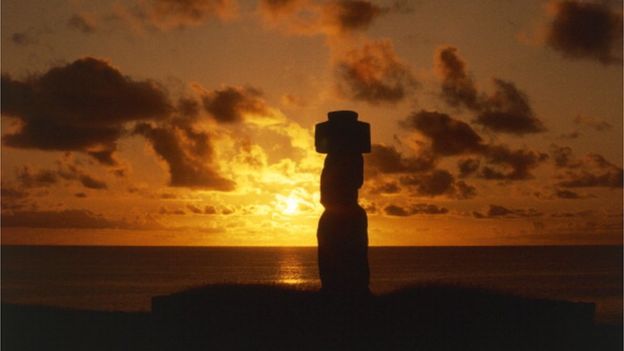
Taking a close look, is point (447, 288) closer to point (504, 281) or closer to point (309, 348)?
point (309, 348)

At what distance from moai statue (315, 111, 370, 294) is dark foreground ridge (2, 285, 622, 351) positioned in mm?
683

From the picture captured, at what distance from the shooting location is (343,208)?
74.8 ft

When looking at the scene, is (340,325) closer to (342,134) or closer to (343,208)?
(343,208)

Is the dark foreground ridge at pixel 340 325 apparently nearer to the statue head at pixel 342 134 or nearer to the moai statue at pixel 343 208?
the moai statue at pixel 343 208

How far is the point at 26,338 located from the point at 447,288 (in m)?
10.5

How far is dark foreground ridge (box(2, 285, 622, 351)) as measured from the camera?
20453 mm

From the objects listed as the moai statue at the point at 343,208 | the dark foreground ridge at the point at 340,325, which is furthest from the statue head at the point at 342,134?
the dark foreground ridge at the point at 340,325

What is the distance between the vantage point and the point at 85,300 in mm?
65125

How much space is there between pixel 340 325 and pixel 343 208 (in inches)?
132

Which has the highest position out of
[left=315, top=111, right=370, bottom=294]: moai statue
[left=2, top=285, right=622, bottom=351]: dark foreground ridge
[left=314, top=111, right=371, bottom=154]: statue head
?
[left=314, top=111, right=371, bottom=154]: statue head

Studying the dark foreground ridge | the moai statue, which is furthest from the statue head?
the dark foreground ridge

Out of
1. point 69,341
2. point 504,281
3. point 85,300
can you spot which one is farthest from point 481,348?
point 504,281

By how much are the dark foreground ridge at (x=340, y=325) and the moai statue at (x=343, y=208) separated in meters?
0.68

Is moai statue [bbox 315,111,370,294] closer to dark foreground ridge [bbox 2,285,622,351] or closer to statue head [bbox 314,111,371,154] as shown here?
statue head [bbox 314,111,371,154]
